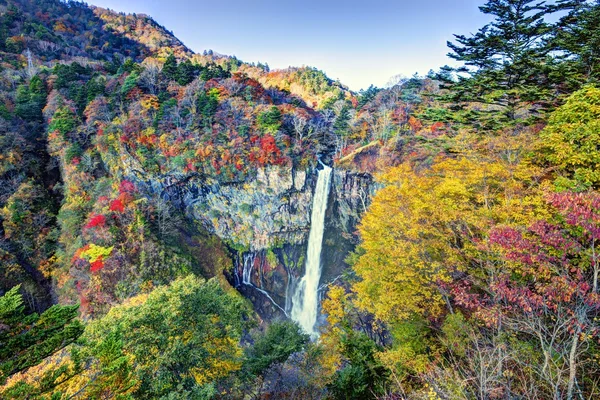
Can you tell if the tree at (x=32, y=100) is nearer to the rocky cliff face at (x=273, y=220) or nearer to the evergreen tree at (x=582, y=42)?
the rocky cliff face at (x=273, y=220)

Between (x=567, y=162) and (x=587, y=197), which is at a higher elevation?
(x=567, y=162)

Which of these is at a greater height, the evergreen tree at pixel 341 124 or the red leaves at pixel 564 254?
the evergreen tree at pixel 341 124

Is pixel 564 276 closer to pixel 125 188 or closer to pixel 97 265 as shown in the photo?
pixel 97 265

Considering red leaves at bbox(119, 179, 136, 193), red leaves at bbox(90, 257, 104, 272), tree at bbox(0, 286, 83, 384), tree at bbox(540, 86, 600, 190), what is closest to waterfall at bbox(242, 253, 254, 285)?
red leaves at bbox(119, 179, 136, 193)

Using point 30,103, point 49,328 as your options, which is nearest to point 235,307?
point 49,328

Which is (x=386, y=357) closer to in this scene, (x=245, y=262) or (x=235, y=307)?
(x=235, y=307)

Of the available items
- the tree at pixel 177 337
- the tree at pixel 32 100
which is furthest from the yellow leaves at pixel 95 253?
the tree at pixel 32 100

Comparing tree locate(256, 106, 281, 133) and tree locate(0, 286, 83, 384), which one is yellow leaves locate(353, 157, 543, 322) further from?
tree locate(256, 106, 281, 133)
